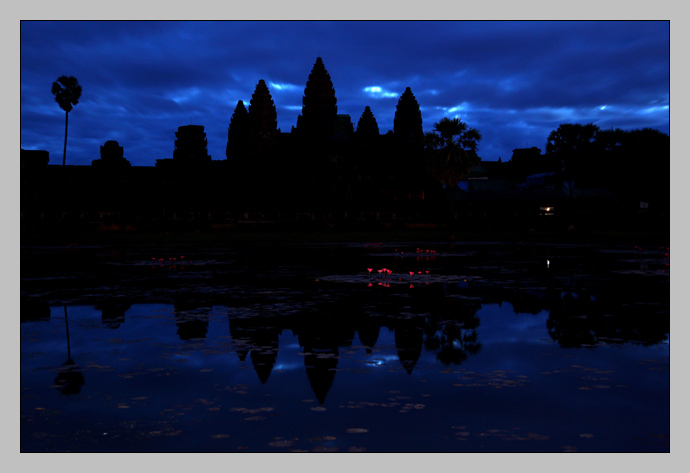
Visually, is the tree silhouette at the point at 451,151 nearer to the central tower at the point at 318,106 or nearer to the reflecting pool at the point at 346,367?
the central tower at the point at 318,106

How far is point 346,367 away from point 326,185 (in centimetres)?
7500

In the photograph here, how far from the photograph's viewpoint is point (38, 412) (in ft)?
18.4

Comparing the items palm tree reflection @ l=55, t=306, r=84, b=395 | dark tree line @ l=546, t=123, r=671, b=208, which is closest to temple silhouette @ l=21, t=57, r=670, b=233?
dark tree line @ l=546, t=123, r=671, b=208

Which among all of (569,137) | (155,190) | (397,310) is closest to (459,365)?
(397,310)

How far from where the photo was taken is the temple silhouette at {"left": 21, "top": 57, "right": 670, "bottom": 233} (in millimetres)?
57031

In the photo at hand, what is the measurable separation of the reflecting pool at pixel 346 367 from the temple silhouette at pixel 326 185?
40095 mm

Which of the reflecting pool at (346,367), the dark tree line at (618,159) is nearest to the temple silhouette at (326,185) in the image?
the dark tree line at (618,159)

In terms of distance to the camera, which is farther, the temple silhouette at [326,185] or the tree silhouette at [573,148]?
the tree silhouette at [573,148]

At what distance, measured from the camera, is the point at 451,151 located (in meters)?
60.1

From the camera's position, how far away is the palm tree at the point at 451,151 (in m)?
60.1

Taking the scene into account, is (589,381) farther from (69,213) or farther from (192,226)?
(69,213)

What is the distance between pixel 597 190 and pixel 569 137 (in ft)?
31.2

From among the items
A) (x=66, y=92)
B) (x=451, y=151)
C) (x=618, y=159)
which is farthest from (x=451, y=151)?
(x=66, y=92)

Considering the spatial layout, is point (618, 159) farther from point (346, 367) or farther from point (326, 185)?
point (346, 367)
